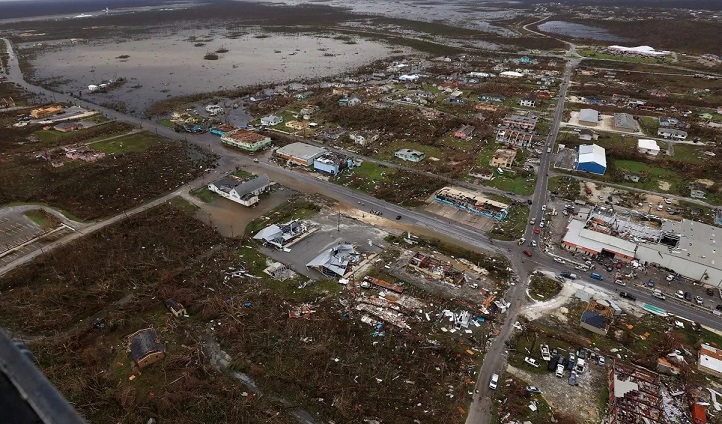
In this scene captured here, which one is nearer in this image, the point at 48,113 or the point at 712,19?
the point at 48,113

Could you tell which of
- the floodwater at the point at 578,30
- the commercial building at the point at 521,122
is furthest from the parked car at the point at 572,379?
the floodwater at the point at 578,30

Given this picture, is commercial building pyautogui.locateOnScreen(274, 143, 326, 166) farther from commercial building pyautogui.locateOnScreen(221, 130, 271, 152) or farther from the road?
commercial building pyautogui.locateOnScreen(221, 130, 271, 152)

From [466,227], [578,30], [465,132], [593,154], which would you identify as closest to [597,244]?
[466,227]

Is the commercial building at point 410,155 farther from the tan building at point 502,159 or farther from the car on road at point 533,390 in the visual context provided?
the car on road at point 533,390

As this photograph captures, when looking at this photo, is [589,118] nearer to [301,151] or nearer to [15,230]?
[301,151]

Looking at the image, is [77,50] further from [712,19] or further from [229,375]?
[712,19]

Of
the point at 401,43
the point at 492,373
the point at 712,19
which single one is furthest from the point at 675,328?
the point at 712,19
